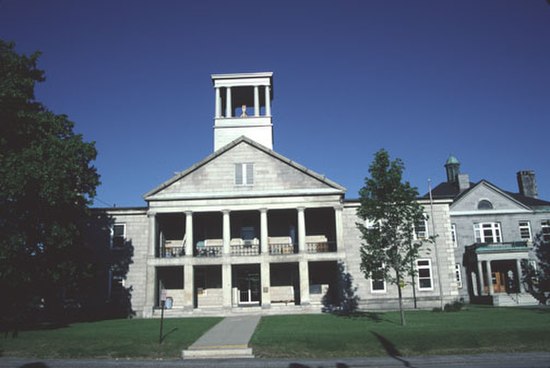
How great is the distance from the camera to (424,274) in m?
34.4

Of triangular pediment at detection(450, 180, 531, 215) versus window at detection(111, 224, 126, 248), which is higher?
triangular pediment at detection(450, 180, 531, 215)

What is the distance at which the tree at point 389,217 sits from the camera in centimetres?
2264

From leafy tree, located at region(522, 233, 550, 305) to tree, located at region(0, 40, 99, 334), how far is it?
117ft

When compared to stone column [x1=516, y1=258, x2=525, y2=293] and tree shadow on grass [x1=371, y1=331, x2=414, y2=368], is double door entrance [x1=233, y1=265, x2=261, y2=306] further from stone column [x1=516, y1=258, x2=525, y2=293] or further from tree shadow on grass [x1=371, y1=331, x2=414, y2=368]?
stone column [x1=516, y1=258, x2=525, y2=293]

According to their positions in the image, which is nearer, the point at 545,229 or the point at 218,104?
the point at 218,104

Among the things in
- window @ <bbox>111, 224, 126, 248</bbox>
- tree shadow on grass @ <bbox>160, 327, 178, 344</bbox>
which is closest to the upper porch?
window @ <bbox>111, 224, 126, 248</bbox>

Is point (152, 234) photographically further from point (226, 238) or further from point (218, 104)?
point (218, 104)

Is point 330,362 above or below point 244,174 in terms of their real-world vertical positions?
below

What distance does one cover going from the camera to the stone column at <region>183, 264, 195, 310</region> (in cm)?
3117

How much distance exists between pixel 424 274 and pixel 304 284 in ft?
33.2

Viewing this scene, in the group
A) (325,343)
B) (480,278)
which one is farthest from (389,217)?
(480,278)

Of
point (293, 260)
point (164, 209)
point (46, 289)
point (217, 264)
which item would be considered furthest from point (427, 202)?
point (46, 289)

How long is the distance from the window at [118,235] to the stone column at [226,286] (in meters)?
8.78

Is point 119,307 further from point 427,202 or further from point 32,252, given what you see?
point 427,202
